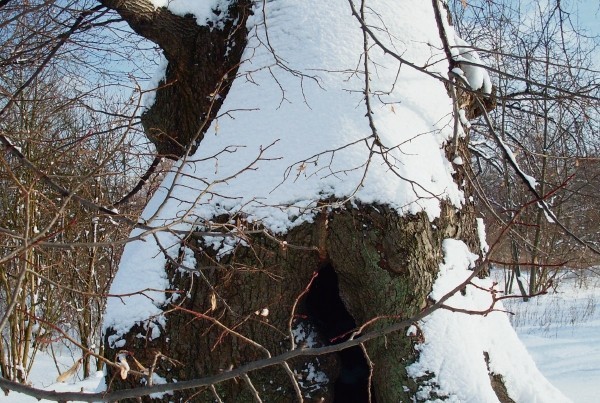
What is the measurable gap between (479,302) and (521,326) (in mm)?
7486

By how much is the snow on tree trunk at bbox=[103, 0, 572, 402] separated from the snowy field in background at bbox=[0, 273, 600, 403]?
0.71 m

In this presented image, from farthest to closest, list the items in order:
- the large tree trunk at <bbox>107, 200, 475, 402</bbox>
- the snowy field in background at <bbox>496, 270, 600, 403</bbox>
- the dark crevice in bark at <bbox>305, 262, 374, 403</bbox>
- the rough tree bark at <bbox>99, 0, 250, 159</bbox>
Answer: the snowy field in background at <bbox>496, 270, 600, 403</bbox> → the rough tree bark at <bbox>99, 0, 250, 159</bbox> → the dark crevice in bark at <bbox>305, 262, 374, 403</bbox> → the large tree trunk at <bbox>107, 200, 475, 402</bbox>

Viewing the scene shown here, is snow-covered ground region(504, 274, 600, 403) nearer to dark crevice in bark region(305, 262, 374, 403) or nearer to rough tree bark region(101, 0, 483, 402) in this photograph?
rough tree bark region(101, 0, 483, 402)

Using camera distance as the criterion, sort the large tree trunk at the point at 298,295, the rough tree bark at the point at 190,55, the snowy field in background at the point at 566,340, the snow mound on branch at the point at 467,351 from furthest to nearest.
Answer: the snowy field in background at the point at 566,340
the rough tree bark at the point at 190,55
the large tree trunk at the point at 298,295
the snow mound on branch at the point at 467,351

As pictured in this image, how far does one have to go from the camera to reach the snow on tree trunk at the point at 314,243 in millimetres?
2529

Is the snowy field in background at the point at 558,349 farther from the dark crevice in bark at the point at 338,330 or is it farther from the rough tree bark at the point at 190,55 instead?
the rough tree bark at the point at 190,55

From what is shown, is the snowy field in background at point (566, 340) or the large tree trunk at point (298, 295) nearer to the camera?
the large tree trunk at point (298, 295)

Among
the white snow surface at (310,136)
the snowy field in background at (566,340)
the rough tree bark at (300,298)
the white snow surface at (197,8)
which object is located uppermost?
the white snow surface at (197,8)

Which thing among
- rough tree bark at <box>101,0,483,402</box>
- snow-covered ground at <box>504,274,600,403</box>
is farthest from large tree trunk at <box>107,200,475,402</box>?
snow-covered ground at <box>504,274,600,403</box>

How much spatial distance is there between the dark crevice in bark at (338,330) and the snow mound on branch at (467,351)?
0.43 meters

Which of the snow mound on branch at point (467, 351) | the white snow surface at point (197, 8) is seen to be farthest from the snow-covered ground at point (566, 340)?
the white snow surface at point (197, 8)

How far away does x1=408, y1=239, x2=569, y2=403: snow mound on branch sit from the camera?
95.8 inches

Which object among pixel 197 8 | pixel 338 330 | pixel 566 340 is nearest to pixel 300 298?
pixel 338 330

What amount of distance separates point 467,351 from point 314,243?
815 mm
